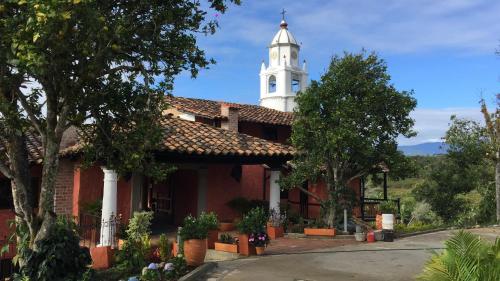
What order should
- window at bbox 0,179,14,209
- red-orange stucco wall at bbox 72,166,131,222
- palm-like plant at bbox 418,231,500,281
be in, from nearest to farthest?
palm-like plant at bbox 418,231,500,281 < window at bbox 0,179,14,209 < red-orange stucco wall at bbox 72,166,131,222

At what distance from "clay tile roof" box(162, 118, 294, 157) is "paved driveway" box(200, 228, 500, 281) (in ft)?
11.9

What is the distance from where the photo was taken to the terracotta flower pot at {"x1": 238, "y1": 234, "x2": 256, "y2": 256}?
10.4 meters

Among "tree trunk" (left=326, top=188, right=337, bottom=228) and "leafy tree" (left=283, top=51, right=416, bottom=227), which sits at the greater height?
"leafy tree" (left=283, top=51, right=416, bottom=227)

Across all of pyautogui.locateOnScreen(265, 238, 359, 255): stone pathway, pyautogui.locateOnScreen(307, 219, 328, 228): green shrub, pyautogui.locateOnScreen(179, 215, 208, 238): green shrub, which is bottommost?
pyautogui.locateOnScreen(265, 238, 359, 255): stone pathway

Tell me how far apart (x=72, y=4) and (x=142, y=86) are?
2.16 m

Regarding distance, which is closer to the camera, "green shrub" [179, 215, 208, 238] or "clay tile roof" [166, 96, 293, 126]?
"green shrub" [179, 215, 208, 238]

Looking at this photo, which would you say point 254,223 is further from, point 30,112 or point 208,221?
point 30,112

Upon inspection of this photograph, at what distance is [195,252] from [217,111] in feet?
37.5

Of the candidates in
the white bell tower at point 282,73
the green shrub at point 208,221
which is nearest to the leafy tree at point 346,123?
the green shrub at point 208,221

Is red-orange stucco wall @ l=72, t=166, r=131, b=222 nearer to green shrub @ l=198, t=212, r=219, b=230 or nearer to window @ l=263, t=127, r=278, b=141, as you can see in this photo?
green shrub @ l=198, t=212, r=219, b=230

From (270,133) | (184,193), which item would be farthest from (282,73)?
(184,193)

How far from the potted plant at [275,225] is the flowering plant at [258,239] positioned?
324cm

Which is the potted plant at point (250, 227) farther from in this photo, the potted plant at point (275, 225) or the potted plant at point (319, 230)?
the potted plant at point (319, 230)

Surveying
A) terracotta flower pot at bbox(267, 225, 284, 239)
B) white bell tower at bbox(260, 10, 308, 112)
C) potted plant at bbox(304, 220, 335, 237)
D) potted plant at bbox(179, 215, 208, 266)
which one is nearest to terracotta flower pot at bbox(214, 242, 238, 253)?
potted plant at bbox(179, 215, 208, 266)
